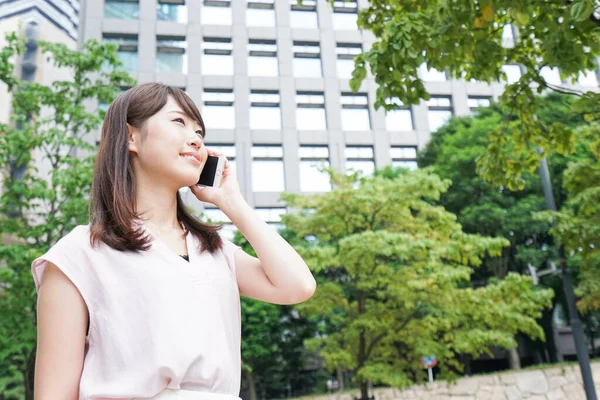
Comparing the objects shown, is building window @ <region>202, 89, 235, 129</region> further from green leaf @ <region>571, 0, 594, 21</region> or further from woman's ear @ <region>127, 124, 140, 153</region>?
woman's ear @ <region>127, 124, 140, 153</region>

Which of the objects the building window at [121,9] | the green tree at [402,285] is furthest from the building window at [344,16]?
the green tree at [402,285]

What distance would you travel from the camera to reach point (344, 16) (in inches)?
1217

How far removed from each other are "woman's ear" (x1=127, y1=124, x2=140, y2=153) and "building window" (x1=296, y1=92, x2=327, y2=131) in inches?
1060

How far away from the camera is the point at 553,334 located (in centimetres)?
2025

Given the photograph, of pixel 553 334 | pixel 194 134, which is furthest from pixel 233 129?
pixel 194 134

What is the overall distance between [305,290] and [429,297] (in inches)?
419

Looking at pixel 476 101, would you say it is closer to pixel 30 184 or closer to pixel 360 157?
pixel 360 157

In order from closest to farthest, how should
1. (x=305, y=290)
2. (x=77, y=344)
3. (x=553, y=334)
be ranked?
(x=77, y=344) < (x=305, y=290) < (x=553, y=334)

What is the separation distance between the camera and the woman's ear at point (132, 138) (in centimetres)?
148

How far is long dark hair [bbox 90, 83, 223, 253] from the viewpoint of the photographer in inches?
51.7

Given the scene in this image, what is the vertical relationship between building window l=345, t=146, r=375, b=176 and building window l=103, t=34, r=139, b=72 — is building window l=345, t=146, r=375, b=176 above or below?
below

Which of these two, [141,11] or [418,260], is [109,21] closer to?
[141,11]

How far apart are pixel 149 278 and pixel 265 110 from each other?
90.3 ft

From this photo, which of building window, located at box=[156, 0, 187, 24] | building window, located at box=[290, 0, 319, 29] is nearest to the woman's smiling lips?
building window, located at box=[156, 0, 187, 24]
